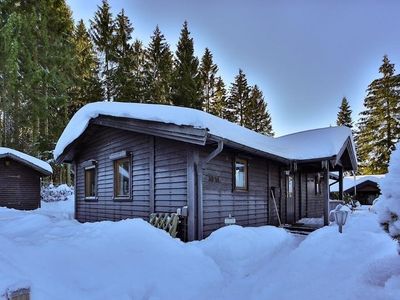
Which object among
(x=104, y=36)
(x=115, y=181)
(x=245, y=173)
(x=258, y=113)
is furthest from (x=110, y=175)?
(x=258, y=113)

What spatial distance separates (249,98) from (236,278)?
3314 centimetres

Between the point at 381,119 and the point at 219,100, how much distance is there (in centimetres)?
1616

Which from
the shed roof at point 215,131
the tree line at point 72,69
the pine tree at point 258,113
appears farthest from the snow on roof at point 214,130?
the pine tree at point 258,113

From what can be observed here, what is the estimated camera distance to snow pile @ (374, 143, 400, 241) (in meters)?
3.97

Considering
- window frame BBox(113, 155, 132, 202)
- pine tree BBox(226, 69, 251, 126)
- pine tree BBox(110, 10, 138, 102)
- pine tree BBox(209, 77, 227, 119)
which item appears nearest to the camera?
window frame BBox(113, 155, 132, 202)

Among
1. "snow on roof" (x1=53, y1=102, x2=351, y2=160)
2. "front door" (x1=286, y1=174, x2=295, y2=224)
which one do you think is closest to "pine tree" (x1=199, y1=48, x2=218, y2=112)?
"snow on roof" (x1=53, y1=102, x2=351, y2=160)

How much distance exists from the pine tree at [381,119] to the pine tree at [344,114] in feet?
20.3

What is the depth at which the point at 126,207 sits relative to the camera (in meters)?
9.75

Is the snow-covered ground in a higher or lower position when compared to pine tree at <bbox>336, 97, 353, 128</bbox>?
lower

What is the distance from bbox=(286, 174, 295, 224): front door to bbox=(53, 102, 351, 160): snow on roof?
1.40 metres

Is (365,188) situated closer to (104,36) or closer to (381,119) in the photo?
(381,119)

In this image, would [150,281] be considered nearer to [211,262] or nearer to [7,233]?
[211,262]

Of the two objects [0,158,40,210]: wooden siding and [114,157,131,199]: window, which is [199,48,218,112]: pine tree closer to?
[0,158,40,210]: wooden siding

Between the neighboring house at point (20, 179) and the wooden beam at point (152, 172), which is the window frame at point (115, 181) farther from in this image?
the neighboring house at point (20, 179)
